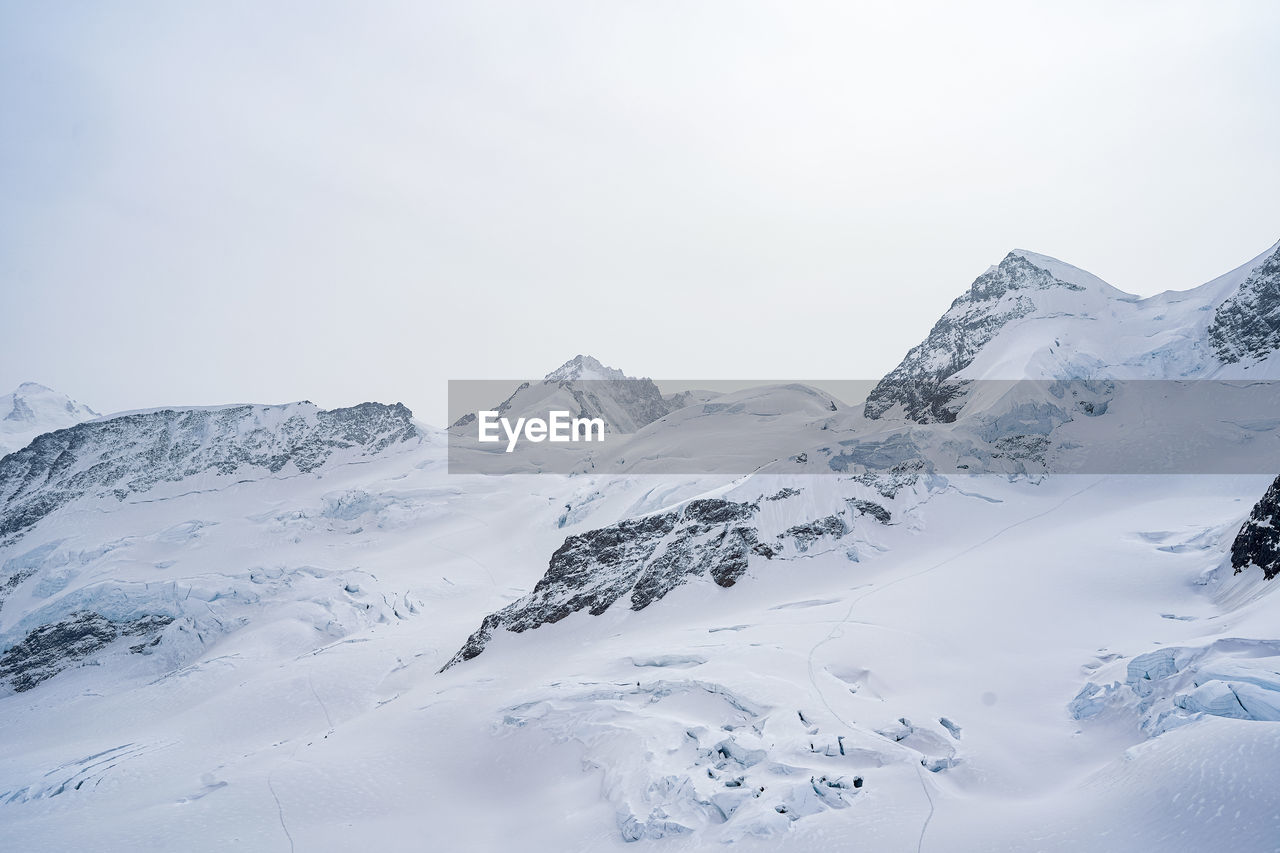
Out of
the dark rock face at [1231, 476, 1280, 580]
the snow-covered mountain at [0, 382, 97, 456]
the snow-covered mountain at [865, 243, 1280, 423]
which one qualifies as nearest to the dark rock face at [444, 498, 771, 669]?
the dark rock face at [1231, 476, 1280, 580]

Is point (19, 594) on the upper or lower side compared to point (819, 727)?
lower

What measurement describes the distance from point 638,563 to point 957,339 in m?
53.4

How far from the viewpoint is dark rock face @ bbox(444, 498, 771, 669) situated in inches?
1702

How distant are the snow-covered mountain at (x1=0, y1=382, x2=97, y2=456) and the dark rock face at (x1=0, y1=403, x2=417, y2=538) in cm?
4397

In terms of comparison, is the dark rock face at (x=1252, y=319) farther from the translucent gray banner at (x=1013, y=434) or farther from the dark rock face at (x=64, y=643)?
the dark rock face at (x=64, y=643)

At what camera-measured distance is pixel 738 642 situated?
107 ft

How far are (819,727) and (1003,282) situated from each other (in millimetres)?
73625

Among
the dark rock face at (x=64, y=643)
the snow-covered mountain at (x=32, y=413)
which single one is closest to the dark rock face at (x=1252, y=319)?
the dark rock face at (x=64, y=643)

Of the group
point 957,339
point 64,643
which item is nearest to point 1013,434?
point 957,339

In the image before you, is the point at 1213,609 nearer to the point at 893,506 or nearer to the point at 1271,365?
the point at 893,506

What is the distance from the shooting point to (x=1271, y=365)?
5634cm

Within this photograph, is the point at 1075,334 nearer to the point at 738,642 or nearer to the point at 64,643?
the point at 738,642

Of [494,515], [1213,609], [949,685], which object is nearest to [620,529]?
[949,685]

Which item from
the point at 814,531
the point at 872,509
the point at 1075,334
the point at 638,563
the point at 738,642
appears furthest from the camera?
the point at 1075,334
